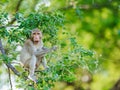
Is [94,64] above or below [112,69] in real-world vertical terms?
above

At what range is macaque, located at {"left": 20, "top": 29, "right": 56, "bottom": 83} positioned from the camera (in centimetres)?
1038

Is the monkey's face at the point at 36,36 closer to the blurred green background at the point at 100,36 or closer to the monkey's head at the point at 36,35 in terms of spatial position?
the monkey's head at the point at 36,35

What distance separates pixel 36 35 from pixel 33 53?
1.61ft

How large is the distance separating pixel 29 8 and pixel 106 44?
827 centimetres

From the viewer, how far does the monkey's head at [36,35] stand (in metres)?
10.1

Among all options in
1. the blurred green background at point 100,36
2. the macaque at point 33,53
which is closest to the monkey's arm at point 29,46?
the macaque at point 33,53

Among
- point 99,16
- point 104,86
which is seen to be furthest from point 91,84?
point 99,16

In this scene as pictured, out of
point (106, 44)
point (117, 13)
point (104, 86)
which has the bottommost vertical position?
point (104, 86)

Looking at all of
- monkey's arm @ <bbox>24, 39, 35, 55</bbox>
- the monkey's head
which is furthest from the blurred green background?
the monkey's head

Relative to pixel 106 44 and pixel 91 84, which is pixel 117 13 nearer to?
pixel 106 44

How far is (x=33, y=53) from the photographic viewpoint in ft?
35.2

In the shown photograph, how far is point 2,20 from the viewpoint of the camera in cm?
1008

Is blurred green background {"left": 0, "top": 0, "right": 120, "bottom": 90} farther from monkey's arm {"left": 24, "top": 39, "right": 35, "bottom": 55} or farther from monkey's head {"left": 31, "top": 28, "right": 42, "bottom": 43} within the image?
monkey's head {"left": 31, "top": 28, "right": 42, "bottom": 43}

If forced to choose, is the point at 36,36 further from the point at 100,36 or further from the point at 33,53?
the point at 100,36
